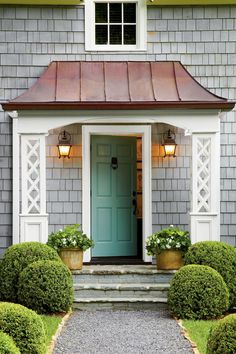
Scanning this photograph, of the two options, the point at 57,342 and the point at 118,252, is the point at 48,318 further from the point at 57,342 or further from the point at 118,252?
the point at 118,252

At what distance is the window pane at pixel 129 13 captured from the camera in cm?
1212

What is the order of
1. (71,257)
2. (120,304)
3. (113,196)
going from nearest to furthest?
(120,304) < (71,257) < (113,196)

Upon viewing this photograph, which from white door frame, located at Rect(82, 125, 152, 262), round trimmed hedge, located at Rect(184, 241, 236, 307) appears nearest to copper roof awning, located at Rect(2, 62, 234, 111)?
white door frame, located at Rect(82, 125, 152, 262)

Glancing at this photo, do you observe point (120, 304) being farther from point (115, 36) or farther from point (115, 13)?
point (115, 13)

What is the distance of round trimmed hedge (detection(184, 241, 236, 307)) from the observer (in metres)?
9.51

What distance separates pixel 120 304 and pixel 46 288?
4.43 feet

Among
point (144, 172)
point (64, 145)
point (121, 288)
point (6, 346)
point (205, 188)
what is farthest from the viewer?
point (144, 172)

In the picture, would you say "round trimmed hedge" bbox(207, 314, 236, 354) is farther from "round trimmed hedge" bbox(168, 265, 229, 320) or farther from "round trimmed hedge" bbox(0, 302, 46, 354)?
"round trimmed hedge" bbox(168, 265, 229, 320)

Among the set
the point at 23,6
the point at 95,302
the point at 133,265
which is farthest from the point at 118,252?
the point at 23,6

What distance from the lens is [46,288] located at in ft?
29.8

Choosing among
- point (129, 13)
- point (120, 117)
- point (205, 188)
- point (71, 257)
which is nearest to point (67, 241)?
point (71, 257)

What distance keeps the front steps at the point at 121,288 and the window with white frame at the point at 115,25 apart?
3814 mm

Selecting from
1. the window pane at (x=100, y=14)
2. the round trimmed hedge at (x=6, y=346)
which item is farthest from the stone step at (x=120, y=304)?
the window pane at (x=100, y=14)

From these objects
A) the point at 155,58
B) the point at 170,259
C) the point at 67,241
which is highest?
the point at 155,58
